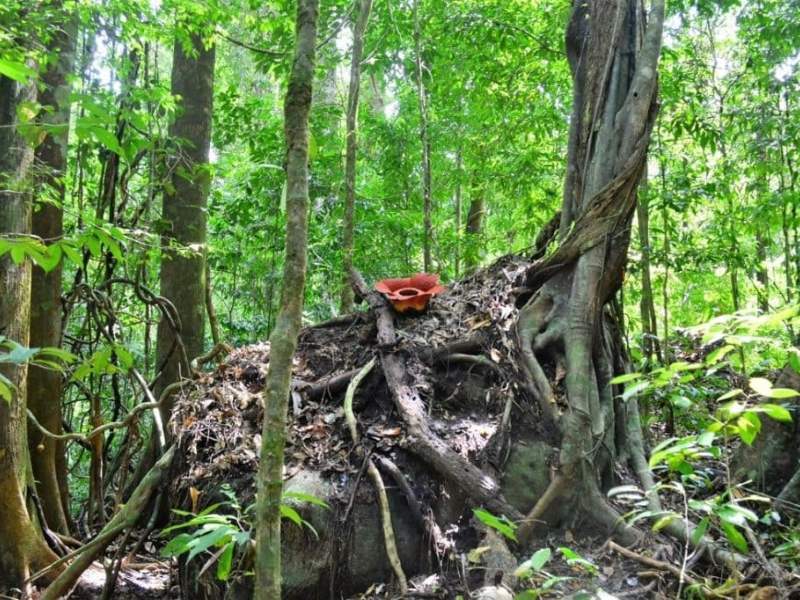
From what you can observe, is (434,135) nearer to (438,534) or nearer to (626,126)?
(626,126)

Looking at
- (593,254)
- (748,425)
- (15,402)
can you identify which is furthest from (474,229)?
(748,425)

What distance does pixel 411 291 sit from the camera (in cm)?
468

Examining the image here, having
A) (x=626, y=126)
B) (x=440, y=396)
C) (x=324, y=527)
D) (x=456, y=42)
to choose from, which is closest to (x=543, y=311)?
(x=440, y=396)

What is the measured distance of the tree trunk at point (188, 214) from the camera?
6316mm

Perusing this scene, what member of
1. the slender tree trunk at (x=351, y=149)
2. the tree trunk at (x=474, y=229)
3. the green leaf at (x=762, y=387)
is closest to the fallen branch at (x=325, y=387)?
the slender tree trunk at (x=351, y=149)

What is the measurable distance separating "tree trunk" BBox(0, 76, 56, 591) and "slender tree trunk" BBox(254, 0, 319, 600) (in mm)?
2810

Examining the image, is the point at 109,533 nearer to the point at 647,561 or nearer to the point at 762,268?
the point at 647,561

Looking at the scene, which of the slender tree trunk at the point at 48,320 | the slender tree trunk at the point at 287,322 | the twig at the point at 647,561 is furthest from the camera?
the slender tree trunk at the point at 48,320

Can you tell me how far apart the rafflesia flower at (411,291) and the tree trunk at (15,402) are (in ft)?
8.33

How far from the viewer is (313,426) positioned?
3.90 m

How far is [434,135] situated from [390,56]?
157 cm

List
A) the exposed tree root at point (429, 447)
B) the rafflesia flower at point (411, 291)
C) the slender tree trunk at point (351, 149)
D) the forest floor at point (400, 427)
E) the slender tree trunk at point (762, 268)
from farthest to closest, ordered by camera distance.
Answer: the slender tree trunk at point (762, 268)
the slender tree trunk at point (351, 149)
the rafflesia flower at point (411, 291)
the exposed tree root at point (429, 447)
the forest floor at point (400, 427)

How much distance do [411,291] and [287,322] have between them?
8.54 feet

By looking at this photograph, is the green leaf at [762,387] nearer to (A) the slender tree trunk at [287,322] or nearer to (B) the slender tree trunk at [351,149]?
(A) the slender tree trunk at [287,322]
